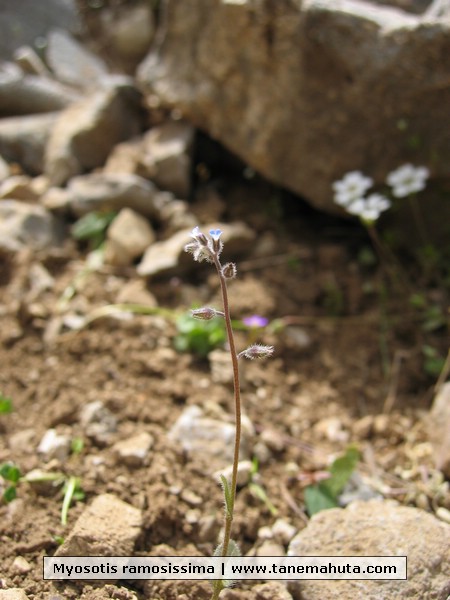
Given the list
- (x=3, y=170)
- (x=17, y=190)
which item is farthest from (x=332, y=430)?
(x=3, y=170)

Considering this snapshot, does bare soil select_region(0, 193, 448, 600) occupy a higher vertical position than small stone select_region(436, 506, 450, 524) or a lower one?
higher

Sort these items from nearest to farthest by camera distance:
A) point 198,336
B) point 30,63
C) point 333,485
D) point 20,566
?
point 20,566 < point 333,485 < point 198,336 < point 30,63

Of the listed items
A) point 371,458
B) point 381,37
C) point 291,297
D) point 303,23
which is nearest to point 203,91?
point 303,23

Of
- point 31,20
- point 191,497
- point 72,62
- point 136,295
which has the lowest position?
point 191,497

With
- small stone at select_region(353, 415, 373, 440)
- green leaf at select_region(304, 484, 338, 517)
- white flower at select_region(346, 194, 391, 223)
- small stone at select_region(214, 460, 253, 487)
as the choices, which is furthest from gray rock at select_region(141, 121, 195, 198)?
green leaf at select_region(304, 484, 338, 517)

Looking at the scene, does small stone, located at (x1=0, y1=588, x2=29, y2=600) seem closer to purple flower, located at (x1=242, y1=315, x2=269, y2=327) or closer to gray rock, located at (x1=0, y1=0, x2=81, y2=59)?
purple flower, located at (x1=242, y1=315, x2=269, y2=327)

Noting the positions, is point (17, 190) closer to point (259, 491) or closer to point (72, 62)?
point (72, 62)

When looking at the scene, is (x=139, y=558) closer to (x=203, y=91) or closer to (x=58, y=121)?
(x=203, y=91)
